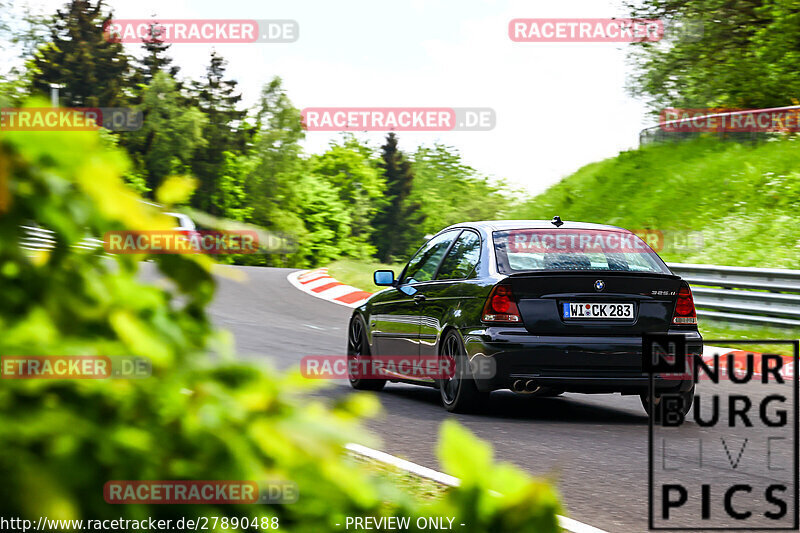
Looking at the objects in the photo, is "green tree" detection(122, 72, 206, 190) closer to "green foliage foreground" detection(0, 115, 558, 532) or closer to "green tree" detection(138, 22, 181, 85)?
"green tree" detection(138, 22, 181, 85)

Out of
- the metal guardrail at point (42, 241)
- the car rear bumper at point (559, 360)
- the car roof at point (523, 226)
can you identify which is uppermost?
the car roof at point (523, 226)

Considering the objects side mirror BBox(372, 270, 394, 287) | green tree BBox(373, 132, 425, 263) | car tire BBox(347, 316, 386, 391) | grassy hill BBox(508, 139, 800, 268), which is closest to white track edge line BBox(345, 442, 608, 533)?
side mirror BBox(372, 270, 394, 287)

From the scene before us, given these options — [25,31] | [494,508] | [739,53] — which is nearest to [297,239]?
[25,31]

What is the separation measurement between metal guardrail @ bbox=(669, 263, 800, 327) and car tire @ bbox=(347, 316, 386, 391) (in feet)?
21.9

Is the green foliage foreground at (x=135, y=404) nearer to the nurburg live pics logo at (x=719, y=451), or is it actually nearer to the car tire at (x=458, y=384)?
the nurburg live pics logo at (x=719, y=451)

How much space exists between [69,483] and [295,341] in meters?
12.8

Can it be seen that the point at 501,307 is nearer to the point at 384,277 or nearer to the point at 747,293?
the point at 384,277

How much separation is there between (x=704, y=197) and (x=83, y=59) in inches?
2246

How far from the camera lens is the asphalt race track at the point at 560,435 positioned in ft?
18.7

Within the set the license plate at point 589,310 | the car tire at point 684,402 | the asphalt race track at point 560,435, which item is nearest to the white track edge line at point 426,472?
the asphalt race track at point 560,435

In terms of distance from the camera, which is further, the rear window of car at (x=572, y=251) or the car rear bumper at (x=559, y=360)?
the rear window of car at (x=572, y=251)

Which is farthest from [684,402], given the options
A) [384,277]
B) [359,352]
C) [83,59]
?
[83,59]

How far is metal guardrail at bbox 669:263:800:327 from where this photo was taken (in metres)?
14.9

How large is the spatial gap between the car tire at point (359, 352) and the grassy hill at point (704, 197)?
10948 millimetres
